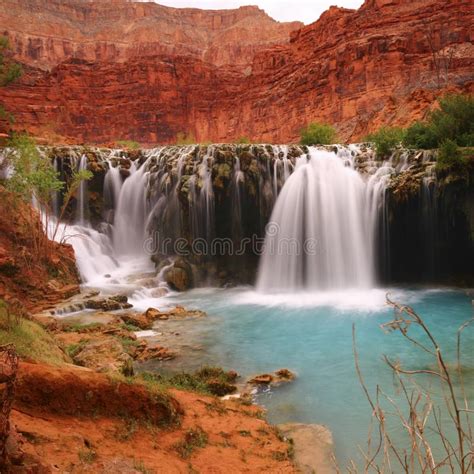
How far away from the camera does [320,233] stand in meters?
17.9

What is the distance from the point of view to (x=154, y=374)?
26.0ft

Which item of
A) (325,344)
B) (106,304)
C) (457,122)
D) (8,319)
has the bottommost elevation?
(325,344)

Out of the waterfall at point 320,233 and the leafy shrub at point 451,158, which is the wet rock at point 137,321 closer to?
the waterfall at point 320,233

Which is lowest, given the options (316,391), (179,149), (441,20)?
(316,391)

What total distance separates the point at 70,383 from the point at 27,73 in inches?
2593

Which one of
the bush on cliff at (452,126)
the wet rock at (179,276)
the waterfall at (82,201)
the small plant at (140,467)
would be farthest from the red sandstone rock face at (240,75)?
the small plant at (140,467)

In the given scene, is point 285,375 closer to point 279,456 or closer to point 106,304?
point 279,456

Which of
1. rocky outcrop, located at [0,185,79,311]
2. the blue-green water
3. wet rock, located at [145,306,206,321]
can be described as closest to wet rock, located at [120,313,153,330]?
wet rock, located at [145,306,206,321]

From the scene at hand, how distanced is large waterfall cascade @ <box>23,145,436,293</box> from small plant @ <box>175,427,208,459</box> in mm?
12443

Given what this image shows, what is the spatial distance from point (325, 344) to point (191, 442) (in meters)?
6.14

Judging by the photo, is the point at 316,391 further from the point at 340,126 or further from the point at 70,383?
the point at 340,126

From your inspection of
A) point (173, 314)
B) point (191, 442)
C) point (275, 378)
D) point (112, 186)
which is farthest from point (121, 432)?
point (112, 186)

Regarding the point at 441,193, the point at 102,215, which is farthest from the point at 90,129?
the point at 441,193

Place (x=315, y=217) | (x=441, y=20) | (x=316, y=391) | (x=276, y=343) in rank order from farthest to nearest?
(x=441, y=20)
(x=315, y=217)
(x=276, y=343)
(x=316, y=391)
